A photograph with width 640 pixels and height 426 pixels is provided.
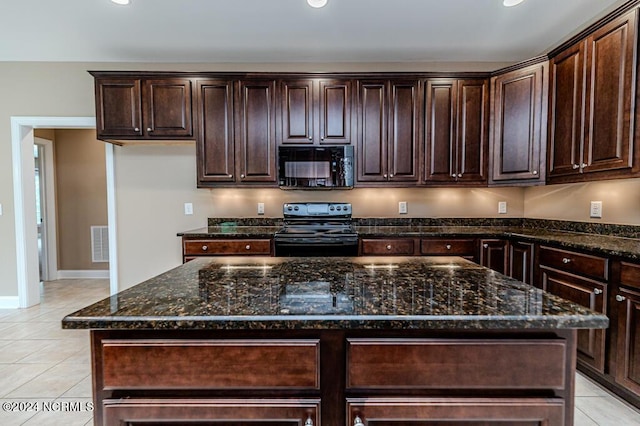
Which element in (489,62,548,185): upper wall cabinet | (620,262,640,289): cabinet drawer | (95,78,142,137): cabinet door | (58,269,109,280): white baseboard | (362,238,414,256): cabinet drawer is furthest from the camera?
(58,269,109,280): white baseboard

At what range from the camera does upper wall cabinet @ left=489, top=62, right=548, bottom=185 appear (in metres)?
2.96

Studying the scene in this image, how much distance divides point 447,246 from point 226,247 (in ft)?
6.75

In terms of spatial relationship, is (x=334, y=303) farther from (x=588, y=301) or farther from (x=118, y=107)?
(x=118, y=107)

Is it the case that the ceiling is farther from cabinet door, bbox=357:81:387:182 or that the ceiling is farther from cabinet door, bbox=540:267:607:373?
cabinet door, bbox=540:267:607:373

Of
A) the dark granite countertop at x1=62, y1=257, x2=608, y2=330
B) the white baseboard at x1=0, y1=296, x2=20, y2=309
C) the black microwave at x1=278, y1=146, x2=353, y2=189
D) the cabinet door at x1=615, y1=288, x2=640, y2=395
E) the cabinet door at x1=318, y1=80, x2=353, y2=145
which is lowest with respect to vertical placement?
the white baseboard at x1=0, y1=296, x2=20, y2=309

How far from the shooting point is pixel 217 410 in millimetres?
858

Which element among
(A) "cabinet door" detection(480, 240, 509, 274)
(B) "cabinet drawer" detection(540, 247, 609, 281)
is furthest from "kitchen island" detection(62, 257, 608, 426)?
(A) "cabinet door" detection(480, 240, 509, 274)

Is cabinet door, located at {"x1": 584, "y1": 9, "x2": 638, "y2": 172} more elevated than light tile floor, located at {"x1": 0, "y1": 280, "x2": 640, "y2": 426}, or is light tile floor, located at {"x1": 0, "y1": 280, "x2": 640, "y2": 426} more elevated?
cabinet door, located at {"x1": 584, "y1": 9, "x2": 638, "y2": 172}

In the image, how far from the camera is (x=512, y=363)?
2.79 feet

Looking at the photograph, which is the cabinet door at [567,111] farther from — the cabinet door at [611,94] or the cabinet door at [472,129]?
the cabinet door at [472,129]

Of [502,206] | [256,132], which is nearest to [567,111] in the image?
[502,206]

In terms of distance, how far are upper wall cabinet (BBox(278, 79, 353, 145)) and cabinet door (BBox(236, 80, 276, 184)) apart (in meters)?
0.13

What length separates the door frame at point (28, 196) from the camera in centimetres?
366

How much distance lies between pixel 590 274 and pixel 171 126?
367 centimetres
